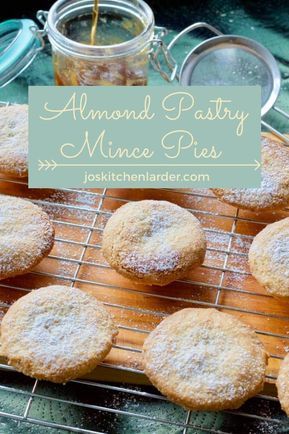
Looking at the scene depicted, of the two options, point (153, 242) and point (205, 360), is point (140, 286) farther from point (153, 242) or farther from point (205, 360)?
point (205, 360)

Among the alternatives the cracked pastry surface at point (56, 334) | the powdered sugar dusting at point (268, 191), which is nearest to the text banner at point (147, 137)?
the powdered sugar dusting at point (268, 191)

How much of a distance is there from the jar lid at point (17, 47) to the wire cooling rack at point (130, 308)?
1.32 ft

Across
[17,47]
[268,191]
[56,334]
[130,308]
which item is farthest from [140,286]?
[17,47]

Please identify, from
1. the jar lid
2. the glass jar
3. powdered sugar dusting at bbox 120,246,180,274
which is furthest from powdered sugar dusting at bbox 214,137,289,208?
the jar lid

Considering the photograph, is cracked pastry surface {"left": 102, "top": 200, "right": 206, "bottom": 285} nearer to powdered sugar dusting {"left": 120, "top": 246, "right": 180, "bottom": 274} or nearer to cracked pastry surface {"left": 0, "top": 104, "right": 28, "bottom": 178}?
powdered sugar dusting {"left": 120, "top": 246, "right": 180, "bottom": 274}

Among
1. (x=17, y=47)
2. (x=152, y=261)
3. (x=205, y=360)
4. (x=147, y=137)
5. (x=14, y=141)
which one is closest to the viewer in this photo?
(x=205, y=360)

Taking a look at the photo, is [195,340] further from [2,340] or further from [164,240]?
[2,340]

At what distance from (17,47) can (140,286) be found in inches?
34.5

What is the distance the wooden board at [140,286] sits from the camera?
1.80 metres

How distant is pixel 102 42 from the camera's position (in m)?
2.39

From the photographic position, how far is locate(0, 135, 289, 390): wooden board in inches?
70.9

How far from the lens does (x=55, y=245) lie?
200 cm

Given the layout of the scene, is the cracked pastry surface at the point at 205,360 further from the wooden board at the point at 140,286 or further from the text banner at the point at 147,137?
the text banner at the point at 147,137

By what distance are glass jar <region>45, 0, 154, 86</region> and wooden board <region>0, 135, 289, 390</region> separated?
354 mm
